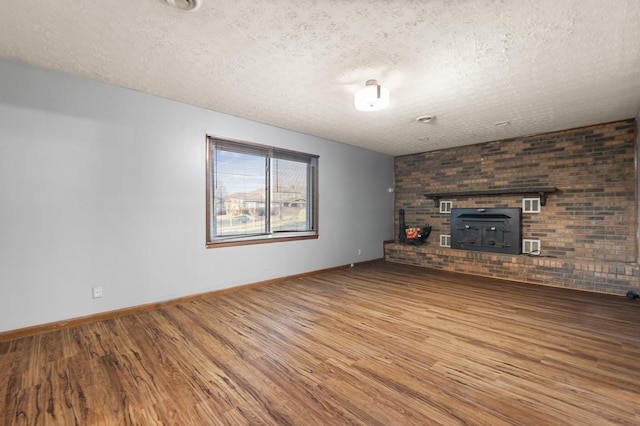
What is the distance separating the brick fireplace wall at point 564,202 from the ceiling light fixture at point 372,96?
3637 millimetres

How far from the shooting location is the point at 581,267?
4.11 metres

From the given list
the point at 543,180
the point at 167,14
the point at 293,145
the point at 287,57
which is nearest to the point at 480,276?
the point at 543,180

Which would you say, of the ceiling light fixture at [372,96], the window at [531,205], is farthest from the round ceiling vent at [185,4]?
the window at [531,205]

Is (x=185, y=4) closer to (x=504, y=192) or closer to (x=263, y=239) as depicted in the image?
(x=263, y=239)

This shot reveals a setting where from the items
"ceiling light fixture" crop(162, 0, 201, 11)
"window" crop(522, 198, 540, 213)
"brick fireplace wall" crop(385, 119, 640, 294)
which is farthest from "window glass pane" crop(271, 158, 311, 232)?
"window" crop(522, 198, 540, 213)

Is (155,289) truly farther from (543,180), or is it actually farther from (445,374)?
(543,180)

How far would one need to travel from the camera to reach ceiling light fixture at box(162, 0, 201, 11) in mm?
1766

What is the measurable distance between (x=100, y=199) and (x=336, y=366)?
2841 millimetres

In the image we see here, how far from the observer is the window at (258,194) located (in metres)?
3.88

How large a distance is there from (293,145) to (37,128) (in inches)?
119

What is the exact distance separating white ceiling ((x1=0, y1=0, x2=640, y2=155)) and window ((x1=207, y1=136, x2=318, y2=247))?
73cm

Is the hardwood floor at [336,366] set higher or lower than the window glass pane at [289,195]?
lower

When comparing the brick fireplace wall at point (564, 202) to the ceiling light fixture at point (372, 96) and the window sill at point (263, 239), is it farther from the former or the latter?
the ceiling light fixture at point (372, 96)

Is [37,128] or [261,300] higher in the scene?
[37,128]
